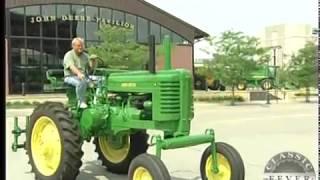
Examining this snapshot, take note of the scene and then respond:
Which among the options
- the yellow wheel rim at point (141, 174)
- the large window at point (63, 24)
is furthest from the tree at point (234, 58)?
the yellow wheel rim at point (141, 174)

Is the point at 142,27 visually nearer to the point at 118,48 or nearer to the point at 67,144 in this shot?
the point at 118,48

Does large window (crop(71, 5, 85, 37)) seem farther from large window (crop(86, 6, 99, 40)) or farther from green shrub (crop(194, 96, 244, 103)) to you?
green shrub (crop(194, 96, 244, 103))

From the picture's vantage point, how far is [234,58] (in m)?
22.3

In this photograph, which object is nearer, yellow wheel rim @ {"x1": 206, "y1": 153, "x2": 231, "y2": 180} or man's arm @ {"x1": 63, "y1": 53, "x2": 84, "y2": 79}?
yellow wheel rim @ {"x1": 206, "y1": 153, "x2": 231, "y2": 180}

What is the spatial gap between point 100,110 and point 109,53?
50.7 ft

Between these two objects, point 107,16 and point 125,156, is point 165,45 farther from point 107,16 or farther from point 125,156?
point 107,16

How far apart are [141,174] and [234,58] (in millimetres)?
18253

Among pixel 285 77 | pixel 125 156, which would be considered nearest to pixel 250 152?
pixel 125 156

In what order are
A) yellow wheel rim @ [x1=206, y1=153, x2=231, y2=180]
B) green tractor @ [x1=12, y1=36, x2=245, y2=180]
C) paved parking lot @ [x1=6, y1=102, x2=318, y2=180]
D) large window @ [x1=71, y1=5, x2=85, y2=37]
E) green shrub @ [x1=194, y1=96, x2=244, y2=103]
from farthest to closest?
1. large window @ [x1=71, y1=5, x2=85, y2=37]
2. green shrub @ [x1=194, y1=96, x2=244, y2=103]
3. paved parking lot @ [x1=6, y1=102, x2=318, y2=180]
4. yellow wheel rim @ [x1=206, y1=153, x2=231, y2=180]
5. green tractor @ [x1=12, y1=36, x2=245, y2=180]

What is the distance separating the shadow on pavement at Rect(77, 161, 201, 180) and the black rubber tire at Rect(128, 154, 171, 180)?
154cm

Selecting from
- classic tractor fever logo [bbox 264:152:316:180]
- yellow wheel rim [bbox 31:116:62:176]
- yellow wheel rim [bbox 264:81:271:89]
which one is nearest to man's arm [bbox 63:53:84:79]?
yellow wheel rim [bbox 31:116:62:176]

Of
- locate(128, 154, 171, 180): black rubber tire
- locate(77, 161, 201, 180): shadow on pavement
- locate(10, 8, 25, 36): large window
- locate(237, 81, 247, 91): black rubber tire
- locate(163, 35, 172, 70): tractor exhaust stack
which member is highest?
locate(10, 8, 25, 36): large window

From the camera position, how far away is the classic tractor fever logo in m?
4.19

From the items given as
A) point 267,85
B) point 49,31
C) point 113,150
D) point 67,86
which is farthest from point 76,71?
point 267,85
